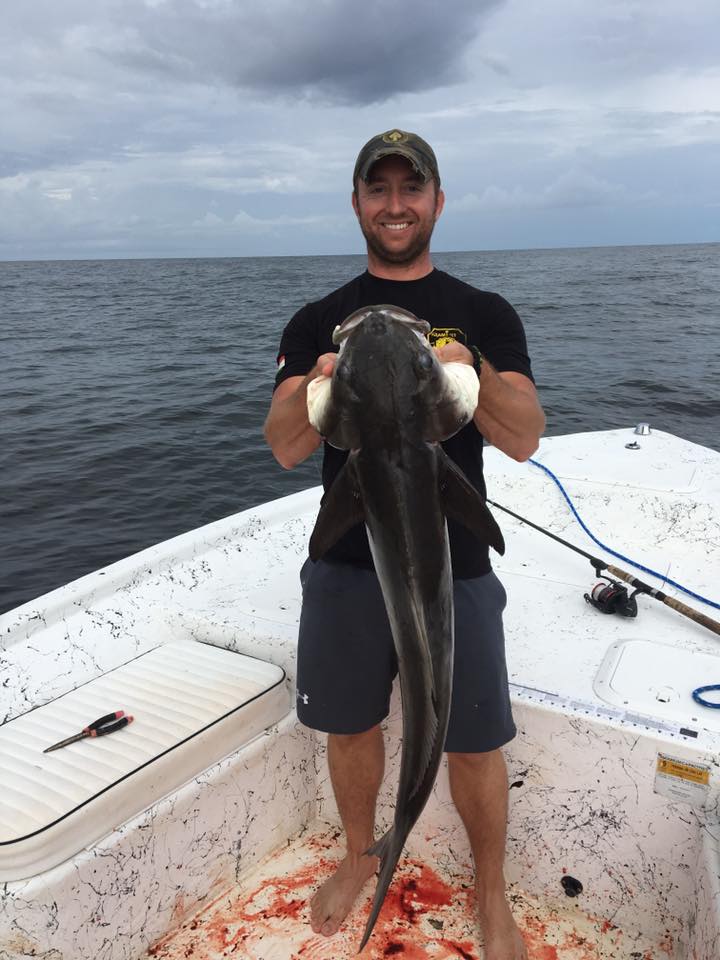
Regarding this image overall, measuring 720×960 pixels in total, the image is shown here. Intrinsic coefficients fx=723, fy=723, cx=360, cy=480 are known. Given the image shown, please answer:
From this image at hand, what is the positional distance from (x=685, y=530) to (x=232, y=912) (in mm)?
4141

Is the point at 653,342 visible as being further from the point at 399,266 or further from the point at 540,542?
the point at 399,266

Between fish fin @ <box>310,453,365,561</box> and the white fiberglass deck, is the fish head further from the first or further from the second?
the white fiberglass deck

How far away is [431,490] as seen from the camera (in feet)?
7.89

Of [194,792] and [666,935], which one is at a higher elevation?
[194,792]

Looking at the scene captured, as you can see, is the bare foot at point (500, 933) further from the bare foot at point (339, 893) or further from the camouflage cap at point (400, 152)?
the camouflage cap at point (400, 152)

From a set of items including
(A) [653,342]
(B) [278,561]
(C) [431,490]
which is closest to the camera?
(C) [431,490]

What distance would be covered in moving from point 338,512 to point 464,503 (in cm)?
45

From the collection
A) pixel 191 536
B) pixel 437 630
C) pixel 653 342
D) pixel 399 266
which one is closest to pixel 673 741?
pixel 437 630

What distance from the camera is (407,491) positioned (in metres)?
2.39

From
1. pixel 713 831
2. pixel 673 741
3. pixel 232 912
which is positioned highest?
pixel 673 741

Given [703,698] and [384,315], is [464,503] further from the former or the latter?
[703,698]

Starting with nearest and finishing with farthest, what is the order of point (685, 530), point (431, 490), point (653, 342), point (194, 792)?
point (431, 490) → point (194, 792) → point (685, 530) → point (653, 342)

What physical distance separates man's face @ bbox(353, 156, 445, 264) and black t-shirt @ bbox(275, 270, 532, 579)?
14cm

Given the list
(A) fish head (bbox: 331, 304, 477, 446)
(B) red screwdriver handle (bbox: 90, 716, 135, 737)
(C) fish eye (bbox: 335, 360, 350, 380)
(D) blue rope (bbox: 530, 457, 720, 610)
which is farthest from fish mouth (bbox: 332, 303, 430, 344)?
(D) blue rope (bbox: 530, 457, 720, 610)
